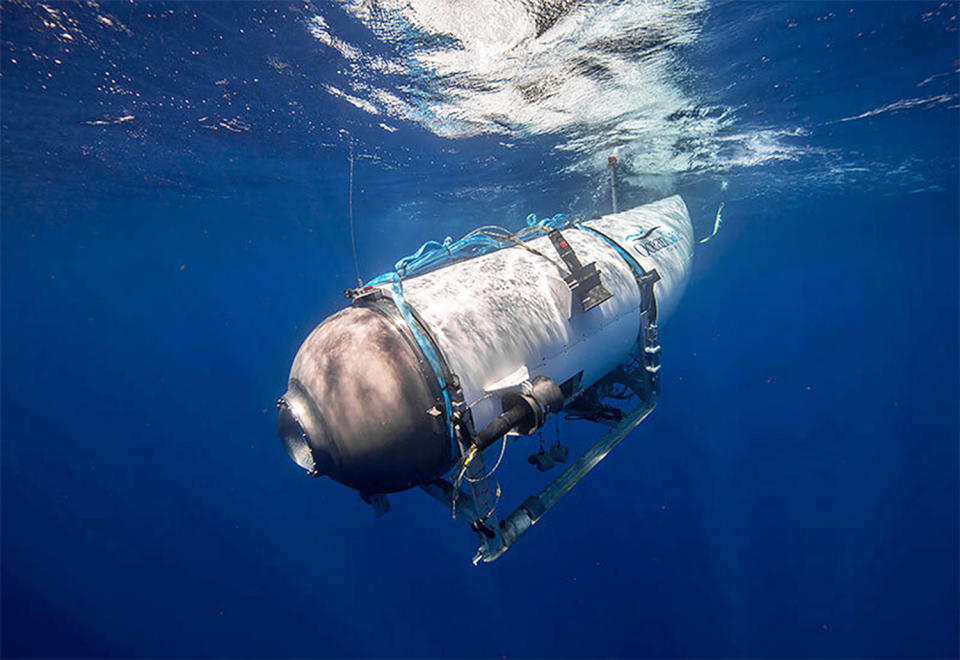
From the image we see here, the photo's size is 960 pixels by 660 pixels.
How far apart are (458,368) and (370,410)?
68 centimetres

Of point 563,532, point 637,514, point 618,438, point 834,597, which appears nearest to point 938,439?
point 834,597

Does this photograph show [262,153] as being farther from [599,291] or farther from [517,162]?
[599,291]

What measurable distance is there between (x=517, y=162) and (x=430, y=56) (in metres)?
6.36

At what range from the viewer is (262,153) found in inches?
437

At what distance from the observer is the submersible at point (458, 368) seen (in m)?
2.71

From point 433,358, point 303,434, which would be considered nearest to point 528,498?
point 433,358

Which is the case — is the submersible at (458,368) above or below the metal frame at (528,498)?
above

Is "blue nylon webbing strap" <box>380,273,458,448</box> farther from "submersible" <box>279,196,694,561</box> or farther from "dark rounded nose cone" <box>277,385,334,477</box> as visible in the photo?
"dark rounded nose cone" <box>277,385,334,477</box>

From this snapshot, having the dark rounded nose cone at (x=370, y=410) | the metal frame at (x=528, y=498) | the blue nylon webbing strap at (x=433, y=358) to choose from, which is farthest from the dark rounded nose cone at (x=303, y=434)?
the metal frame at (x=528, y=498)

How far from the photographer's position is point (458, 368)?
2.87m

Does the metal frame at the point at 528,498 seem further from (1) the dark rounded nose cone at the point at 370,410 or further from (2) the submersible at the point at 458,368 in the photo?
(1) the dark rounded nose cone at the point at 370,410

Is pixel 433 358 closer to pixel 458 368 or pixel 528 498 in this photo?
pixel 458 368

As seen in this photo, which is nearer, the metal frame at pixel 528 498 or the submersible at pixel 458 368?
the submersible at pixel 458 368

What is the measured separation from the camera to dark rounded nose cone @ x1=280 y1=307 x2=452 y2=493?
268 centimetres
